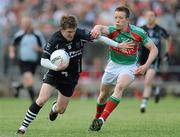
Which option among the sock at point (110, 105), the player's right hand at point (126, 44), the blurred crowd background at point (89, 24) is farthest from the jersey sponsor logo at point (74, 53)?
the blurred crowd background at point (89, 24)

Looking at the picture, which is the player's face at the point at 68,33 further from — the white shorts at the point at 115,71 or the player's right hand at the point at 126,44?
the white shorts at the point at 115,71

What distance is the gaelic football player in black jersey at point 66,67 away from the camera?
36.9 ft

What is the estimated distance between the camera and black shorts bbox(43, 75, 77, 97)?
1170cm

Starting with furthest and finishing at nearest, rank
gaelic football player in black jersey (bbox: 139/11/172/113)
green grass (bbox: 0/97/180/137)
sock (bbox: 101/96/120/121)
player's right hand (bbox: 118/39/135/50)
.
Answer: gaelic football player in black jersey (bbox: 139/11/172/113) < player's right hand (bbox: 118/39/135/50) < sock (bbox: 101/96/120/121) < green grass (bbox: 0/97/180/137)

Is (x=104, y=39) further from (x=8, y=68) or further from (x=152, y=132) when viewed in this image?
(x=8, y=68)

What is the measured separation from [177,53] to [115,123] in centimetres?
1218

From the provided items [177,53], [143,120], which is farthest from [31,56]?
[143,120]

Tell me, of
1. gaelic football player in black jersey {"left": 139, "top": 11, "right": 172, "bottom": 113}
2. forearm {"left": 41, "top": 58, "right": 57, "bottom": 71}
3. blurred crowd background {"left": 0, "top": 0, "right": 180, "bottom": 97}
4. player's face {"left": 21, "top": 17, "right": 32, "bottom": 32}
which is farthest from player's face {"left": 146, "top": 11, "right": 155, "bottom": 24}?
forearm {"left": 41, "top": 58, "right": 57, "bottom": 71}

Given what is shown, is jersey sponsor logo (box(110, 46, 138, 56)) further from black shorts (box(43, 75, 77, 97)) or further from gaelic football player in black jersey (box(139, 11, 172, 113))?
gaelic football player in black jersey (box(139, 11, 172, 113))

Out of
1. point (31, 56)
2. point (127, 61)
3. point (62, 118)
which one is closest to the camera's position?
point (127, 61)

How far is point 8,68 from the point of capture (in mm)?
25016

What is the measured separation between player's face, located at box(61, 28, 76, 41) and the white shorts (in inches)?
55.7

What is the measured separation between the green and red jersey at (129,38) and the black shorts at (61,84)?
110 cm

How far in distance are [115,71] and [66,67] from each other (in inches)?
57.9
